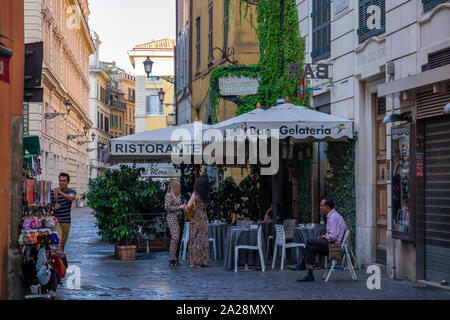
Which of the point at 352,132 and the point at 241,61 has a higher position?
the point at 241,61

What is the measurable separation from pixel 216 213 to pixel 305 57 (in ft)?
13.1

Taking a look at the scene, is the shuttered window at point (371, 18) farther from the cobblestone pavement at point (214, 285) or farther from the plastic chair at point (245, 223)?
the cobblestone pavement at point (214, 285)

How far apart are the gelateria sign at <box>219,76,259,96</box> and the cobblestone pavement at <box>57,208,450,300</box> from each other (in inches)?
176

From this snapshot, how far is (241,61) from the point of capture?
24.4 m

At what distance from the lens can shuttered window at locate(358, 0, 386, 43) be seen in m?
13.9

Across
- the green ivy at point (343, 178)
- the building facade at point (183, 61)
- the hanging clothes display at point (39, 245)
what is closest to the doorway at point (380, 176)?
the green ivy at point (343, 178)

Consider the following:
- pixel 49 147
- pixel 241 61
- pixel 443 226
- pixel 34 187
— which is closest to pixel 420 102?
pixel 443 226

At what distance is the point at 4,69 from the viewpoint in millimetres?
8906

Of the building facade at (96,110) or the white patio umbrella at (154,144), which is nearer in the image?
the white patio umbrella at (154,144)

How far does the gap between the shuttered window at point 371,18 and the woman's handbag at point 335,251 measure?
385 centimetres

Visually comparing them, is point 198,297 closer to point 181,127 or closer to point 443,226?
point 443,226

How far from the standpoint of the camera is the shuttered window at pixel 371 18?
45.7ft

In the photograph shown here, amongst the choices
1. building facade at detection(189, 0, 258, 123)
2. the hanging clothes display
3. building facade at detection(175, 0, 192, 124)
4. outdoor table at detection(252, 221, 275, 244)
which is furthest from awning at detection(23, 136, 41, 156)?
building facade at detection(175, 0, 192, 124)

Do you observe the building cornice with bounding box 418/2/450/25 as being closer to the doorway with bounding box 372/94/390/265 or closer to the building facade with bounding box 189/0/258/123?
the doorway with bounding box 372/94/390/265
